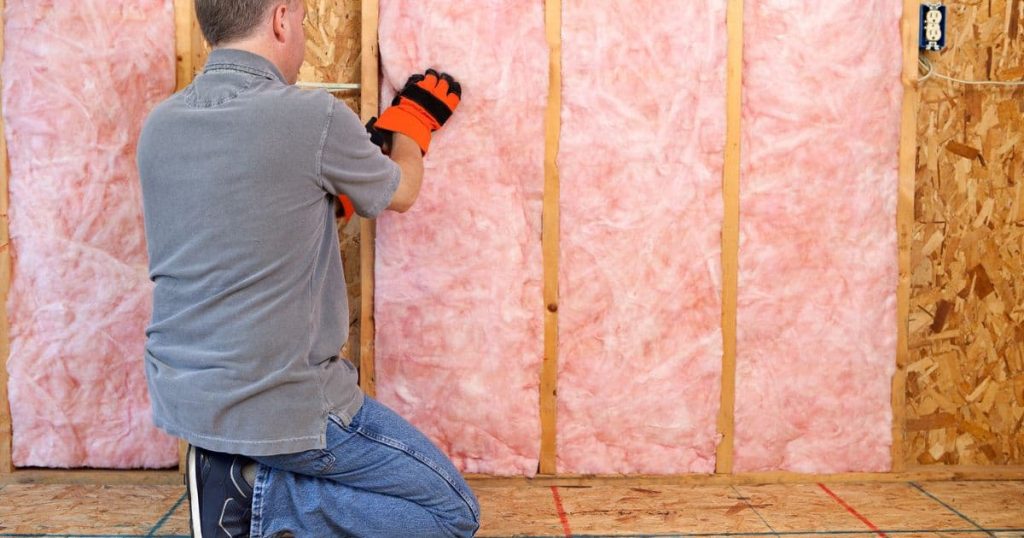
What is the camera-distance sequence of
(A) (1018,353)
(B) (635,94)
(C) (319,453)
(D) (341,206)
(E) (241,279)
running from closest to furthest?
(E) (241,279) → (C) (319,453) → (D) (341,206) → (B) (635,94) → (A) (1018,353)

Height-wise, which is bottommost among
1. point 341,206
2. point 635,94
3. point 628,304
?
point 628,304

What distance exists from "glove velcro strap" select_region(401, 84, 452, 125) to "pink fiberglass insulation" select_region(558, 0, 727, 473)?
17.7 inches

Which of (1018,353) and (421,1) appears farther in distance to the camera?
(1018,353)

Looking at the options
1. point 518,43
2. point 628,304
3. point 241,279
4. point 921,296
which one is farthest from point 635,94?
point 241,279

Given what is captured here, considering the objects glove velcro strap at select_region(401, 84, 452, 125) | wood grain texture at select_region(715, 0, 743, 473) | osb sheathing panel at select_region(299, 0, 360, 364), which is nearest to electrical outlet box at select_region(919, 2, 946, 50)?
wood grain texture at select_region(715, 0, 743, 473)

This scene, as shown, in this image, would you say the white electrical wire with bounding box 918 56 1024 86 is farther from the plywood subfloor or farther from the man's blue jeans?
the man's blue jeans

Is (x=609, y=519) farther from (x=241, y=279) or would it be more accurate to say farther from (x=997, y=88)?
(x=997, y=88)

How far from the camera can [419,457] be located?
78.6 inches

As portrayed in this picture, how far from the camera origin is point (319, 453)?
1.87m

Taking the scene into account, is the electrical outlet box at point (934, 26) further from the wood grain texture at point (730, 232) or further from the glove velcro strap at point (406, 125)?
the glove velcro strap at point (406, 125)

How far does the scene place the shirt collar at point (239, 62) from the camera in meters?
1.82

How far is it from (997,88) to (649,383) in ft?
5.19

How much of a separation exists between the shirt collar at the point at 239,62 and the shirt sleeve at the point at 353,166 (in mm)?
175

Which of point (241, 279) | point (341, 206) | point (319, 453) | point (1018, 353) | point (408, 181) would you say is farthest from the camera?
point (1018, 353)
